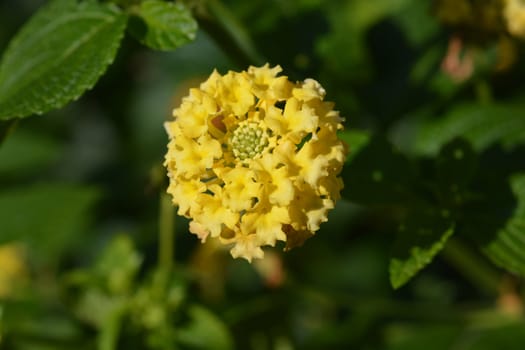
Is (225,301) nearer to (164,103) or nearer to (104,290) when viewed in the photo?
(104,290)

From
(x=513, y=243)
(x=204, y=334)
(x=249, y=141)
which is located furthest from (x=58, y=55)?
(x=513, y=243)

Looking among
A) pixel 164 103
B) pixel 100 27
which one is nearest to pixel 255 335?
pixel 100 27

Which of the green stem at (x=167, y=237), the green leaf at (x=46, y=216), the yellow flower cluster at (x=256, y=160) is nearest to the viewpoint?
the yellow flower cluster at (x=256, y=160)

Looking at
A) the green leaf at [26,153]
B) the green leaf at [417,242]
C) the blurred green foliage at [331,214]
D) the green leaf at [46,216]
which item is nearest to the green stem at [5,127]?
the blurred green foliage at [331,214]

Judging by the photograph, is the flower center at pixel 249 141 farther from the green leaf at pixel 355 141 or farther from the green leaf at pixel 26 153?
the green leaf at pixel 26 153

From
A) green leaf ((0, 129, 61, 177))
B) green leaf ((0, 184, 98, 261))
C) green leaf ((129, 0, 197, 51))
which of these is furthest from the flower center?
green leaf ((0, 129, 61, 177))

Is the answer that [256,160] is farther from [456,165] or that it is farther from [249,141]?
[456,165]

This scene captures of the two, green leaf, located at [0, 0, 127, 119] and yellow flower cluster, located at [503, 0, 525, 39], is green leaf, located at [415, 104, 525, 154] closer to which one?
yellow flower cluster, located at [503, 0, 525, 39]
